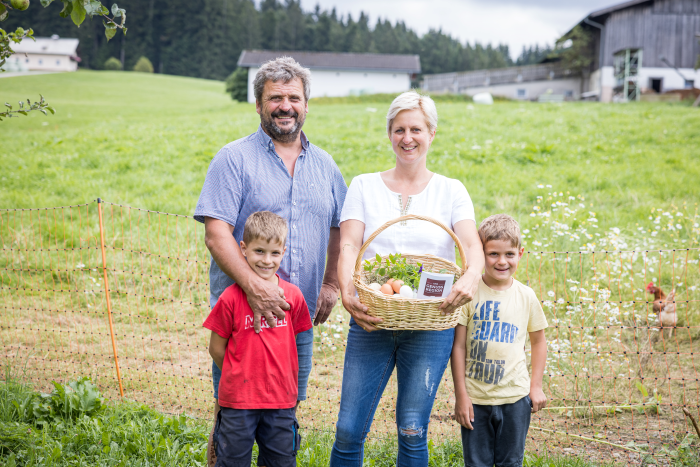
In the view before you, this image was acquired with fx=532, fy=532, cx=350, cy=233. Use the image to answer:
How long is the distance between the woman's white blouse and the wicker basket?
12cm

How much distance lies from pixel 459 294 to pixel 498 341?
1.61 feet

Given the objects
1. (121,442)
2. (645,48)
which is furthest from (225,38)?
(121,442)

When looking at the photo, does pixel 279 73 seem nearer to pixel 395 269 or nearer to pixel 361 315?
pixel 395 269

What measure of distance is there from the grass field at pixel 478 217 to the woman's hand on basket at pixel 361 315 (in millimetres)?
1368

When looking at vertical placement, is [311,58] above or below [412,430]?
above

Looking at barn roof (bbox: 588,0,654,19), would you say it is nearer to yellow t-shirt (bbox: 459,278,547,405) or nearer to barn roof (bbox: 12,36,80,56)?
yellow t-shirt (bbox: 459,278,547,405)

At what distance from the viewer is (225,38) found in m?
69.6

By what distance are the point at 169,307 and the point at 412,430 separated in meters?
4.40

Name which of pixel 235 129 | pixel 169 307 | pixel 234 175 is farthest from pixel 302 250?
pixel 235 129

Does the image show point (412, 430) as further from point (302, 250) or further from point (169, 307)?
point (169, 307)

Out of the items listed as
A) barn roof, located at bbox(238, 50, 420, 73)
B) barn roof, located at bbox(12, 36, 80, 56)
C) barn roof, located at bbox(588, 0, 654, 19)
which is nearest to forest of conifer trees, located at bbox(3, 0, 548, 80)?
barn roof, located at bbox(12, 36, 80, 56)

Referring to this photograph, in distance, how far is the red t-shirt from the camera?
7.86 ft

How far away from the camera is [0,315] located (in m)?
5.66

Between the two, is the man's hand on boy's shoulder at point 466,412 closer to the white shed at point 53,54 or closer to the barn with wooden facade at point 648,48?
the barn with wooden facade at point 648,48
